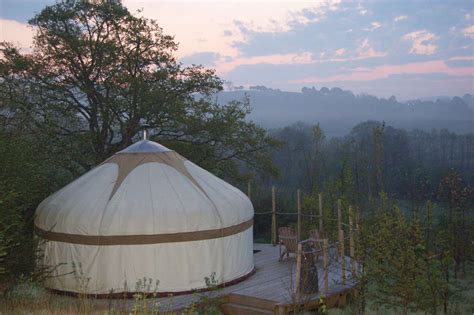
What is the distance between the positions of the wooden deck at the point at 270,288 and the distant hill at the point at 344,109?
6558 centimetres

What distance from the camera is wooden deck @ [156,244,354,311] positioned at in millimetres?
7523

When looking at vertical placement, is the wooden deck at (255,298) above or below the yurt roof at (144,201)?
below

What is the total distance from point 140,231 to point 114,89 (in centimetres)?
570

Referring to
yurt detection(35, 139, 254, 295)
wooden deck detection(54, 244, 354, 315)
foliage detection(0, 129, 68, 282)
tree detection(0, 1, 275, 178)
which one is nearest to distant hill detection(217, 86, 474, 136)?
tree detection(0, 1, 275, 178)

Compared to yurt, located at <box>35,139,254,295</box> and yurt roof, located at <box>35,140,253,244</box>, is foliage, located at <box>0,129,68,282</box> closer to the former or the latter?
yurt, located at <box>35,139,254,295</box>

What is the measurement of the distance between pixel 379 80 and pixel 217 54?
1915 centimetres

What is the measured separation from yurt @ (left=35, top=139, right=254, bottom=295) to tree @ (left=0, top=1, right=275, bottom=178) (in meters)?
3.53

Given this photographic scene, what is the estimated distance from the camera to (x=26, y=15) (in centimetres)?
1311

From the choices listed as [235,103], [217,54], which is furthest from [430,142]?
[235,103]

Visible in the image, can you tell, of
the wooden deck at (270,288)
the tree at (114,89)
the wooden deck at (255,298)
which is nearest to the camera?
the wooden deck at (255,298)

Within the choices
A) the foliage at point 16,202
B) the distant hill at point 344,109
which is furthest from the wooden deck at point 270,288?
the distant hill at point 344,109

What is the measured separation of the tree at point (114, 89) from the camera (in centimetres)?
1226

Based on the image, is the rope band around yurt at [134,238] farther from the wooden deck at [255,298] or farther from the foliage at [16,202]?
the wooden deck at [255,298]

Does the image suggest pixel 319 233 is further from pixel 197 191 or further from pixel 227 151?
pixel 227 151
